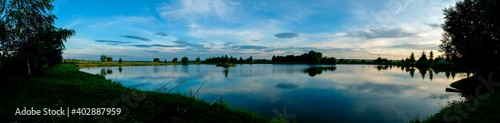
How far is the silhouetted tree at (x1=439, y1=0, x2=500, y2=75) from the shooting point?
77.4ft

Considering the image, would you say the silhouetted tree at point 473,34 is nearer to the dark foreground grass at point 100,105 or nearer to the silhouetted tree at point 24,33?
the dark foreground grass at point 100,105

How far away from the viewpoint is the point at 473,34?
27297 millimetres

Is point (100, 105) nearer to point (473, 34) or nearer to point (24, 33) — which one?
point (24, 33)

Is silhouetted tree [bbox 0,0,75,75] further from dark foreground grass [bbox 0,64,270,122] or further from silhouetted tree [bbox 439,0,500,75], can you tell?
silhouetted tree [bbox 439,0,500,75]

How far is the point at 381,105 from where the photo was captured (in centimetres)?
2841

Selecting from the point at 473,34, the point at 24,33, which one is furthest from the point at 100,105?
the point at 473,34

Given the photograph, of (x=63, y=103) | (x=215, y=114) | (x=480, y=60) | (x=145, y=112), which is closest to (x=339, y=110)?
(x=215, y=114)

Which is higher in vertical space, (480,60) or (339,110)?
(480,60)

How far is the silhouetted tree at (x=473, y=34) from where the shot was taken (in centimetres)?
2359

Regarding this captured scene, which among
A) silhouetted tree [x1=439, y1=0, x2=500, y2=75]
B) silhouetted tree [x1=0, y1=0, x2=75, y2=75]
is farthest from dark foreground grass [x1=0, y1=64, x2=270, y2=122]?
silhouetted tree [x1=439, y1=0, x2=500, y2=75]

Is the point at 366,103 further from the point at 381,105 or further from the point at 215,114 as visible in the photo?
the point at 215,114

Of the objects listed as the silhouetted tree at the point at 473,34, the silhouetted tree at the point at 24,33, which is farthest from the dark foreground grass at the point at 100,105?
the silhouetted tree at the point at 473,34

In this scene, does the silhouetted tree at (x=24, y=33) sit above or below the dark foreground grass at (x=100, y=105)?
above

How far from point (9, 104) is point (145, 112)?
7084 millimetres
